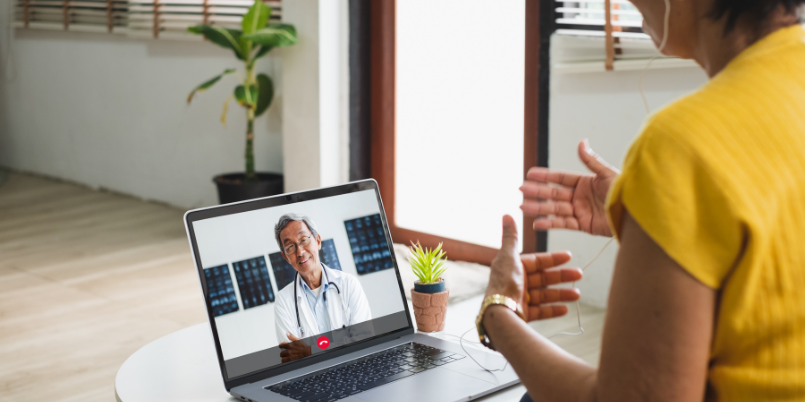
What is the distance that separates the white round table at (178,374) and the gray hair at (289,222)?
0.23 meters

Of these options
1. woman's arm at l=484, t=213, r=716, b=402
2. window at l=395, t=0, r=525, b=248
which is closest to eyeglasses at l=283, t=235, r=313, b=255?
woman's arm at l=484, t=213, r=716, b=402

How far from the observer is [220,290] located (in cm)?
120

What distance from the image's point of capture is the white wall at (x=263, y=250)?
1.19 meters

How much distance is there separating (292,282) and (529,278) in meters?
0.44

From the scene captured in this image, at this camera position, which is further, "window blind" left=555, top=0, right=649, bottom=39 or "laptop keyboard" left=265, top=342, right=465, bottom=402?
"window blind" left=555, top=0, right=649, bottom=39

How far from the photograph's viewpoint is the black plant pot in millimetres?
3998

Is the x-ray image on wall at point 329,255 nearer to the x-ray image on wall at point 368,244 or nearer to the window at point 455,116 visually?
the x-ray image on wall at point 368,244

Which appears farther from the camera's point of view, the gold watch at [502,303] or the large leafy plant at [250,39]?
the large leafy plant at [250,39]

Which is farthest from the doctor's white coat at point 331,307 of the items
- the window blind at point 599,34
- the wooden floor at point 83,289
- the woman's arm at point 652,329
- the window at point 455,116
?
the window at point 455,116

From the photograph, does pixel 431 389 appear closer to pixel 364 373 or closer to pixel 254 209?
pixel 364 373

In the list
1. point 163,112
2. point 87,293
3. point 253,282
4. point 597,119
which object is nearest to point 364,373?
point 253,282

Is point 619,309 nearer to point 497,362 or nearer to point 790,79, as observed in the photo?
point 790,79

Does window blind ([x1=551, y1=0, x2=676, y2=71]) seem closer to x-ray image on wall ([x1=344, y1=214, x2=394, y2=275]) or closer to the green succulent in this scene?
the green succulent

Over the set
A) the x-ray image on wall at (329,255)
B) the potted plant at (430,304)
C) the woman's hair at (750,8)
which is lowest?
the potted plant at (430,304)
